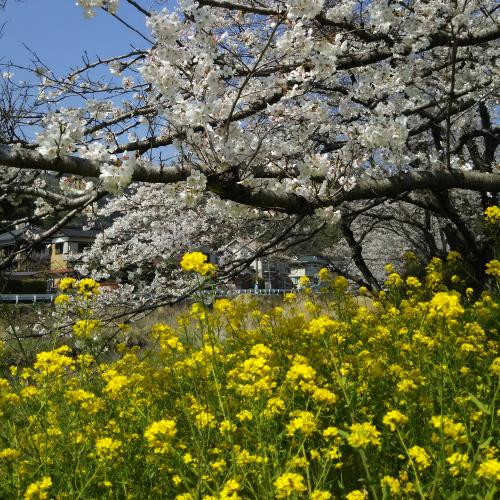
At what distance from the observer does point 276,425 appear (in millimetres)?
2723

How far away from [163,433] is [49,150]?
174cm

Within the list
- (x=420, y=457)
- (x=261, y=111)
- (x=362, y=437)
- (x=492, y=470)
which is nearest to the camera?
(x=492, y=470)

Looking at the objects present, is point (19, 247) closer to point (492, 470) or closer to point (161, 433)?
point (161, 433)

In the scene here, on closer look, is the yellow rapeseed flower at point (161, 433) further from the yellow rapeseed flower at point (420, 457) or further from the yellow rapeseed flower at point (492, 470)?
the yellow rapeseed flower at point (492, 470)

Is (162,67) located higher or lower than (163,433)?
higher

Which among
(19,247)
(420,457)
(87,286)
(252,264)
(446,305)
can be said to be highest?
(252,264)

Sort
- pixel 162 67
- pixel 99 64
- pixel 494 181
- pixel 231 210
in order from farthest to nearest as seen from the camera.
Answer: pixel 99 64
pixel 494 181
pixel 231 210
pixel 162 67

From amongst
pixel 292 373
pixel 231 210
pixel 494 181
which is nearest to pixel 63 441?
pixel 292 373

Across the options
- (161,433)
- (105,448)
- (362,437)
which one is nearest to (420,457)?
(362,437)

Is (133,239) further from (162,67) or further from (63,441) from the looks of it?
(63,441)

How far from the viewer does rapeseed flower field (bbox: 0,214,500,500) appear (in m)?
2.13

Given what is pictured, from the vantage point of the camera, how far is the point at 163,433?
7.10ft

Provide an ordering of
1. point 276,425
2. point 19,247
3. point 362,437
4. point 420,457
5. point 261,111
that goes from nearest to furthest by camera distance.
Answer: point 362,437
point 420,457
point 276,425
point 19,247
point 261,111

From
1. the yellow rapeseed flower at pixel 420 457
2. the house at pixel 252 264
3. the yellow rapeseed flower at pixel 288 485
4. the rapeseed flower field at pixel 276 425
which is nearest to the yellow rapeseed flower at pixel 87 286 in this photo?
the rapeseed flower field at pixel 276 425
